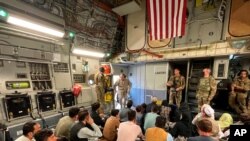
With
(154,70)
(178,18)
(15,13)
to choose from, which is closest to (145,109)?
(154,70)

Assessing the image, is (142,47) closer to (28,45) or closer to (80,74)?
(80,74)

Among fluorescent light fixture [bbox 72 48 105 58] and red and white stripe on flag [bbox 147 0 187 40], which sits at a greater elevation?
red and white stripe on flag [bbox 147 0 187 40]

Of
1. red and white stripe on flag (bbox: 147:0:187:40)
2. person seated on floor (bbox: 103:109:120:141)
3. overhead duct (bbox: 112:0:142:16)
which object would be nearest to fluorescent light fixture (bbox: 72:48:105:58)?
overhead duct (bbox: 112:0:142:16)

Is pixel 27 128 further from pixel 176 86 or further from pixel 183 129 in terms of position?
pixel 176 86

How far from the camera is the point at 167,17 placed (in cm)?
406

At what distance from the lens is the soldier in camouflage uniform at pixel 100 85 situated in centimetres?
555

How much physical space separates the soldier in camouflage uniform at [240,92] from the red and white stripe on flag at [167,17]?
215 cm

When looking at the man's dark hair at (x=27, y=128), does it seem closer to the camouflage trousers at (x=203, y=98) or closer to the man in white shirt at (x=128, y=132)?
the man in white shirt at (x=128, y=132)

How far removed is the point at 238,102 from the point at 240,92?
0.29m

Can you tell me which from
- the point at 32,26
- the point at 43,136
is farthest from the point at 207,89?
the point at 32,26

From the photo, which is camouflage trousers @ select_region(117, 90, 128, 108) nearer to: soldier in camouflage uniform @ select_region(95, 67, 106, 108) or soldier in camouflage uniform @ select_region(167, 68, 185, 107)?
soldier in camouflage uniform @ select_region(95, 67, 106, 108)

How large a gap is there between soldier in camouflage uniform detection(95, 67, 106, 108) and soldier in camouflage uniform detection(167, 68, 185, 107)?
2343 mm

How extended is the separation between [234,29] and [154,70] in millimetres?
2838

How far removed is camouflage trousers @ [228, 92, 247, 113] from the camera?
4168 mm
